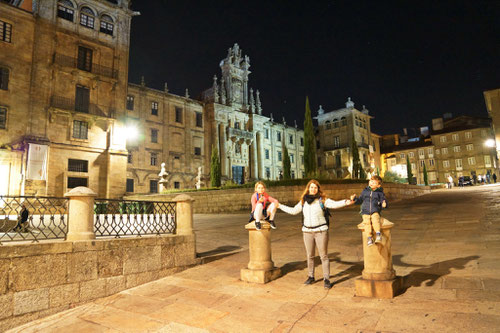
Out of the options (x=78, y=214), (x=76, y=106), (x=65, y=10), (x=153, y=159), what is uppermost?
(x=65, y=10)

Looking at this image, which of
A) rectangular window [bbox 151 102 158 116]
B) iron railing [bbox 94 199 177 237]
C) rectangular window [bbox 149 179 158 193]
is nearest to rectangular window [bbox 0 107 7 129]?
rectangular window [bbox 149 179 158 193]

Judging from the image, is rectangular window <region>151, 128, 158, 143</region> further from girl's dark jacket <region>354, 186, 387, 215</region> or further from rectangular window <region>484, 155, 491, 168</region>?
rectangular window <region>484, 155, 491, 168</region>

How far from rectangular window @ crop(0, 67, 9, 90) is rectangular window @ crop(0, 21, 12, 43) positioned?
7.96ft

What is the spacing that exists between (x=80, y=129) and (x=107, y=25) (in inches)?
433

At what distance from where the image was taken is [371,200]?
535cm

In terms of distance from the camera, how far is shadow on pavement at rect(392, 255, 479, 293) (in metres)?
5.46

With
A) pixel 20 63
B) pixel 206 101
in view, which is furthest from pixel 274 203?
pixel 206 101

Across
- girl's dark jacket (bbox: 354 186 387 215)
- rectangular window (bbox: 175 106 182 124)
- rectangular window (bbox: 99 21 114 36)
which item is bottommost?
girl's dark jacket (bbox: 354 186 387 215)

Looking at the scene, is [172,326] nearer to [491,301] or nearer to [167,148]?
[491,301]

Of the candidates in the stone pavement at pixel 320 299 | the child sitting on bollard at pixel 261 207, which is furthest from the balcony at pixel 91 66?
the child sitting on bollard at pixel 261 207

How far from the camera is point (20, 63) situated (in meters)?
25.1

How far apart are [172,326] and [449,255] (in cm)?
599

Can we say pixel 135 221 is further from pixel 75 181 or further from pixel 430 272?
pixel 75 181

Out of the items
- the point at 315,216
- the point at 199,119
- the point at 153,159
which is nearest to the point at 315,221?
the point at 315,216
